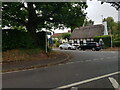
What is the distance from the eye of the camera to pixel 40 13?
2095 cm

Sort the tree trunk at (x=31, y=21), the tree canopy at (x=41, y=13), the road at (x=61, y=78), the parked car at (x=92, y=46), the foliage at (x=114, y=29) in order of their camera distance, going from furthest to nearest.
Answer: the foliage at (x=114, y=29) → the parked car at (x=92, y=46) → the tree trunk at (x=31, y=21) → the tree canopy at (x=41, y=13) → the road at (x=61, y=78)

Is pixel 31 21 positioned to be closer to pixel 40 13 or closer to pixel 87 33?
pixel 40 13

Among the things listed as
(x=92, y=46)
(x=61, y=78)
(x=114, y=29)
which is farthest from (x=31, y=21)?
(x=114, y=29)

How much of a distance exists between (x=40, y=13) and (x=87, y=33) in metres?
39.1

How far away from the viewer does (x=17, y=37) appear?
57.8 feet

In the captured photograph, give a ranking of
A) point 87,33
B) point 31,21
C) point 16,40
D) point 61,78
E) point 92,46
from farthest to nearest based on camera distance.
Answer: point 87,33
point 92,46
point 31,21
point 16,40
point 61,78

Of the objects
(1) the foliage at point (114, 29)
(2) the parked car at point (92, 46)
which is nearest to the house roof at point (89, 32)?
(1) the foliage at point (114, 29)

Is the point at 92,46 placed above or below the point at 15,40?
below

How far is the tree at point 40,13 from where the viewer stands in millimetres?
16073

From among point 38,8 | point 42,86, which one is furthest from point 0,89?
point 38,8

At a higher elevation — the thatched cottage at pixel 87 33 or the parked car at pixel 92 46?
the thatched cottage at pixel 87 33

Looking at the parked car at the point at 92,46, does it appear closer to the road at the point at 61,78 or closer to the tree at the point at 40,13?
the tree at the point at 40,13

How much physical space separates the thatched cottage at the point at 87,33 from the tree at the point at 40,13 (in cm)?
3683

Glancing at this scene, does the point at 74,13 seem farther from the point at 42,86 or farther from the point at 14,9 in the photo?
the point at 42,86
